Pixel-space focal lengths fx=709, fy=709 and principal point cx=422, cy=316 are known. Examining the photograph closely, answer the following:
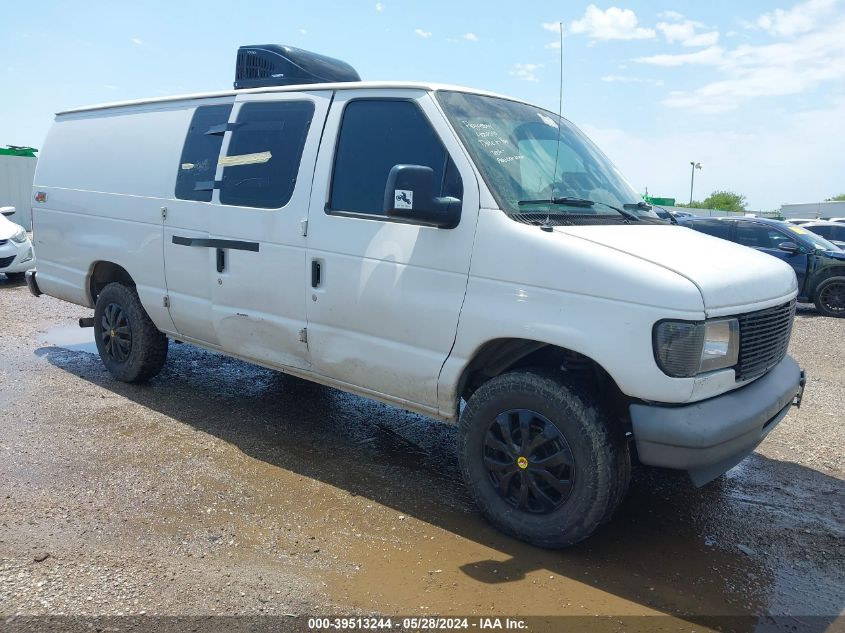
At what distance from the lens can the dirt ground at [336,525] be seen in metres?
3.10

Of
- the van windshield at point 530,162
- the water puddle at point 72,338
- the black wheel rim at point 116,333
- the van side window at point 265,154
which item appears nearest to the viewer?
the van windshield at point 530,162

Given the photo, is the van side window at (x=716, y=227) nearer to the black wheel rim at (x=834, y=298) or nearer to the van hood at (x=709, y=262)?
the black wheel rim at (x=834, y=298)

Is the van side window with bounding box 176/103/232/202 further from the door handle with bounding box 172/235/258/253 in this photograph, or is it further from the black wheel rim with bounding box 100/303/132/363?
the black wheel rim with bounding box 100/303/132/363

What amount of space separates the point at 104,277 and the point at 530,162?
4.14m

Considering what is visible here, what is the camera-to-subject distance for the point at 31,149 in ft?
79.0

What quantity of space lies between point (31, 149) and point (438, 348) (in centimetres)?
2498

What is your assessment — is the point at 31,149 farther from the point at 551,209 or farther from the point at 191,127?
the point at 551,209

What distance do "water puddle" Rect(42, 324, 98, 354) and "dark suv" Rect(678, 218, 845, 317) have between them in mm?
10221

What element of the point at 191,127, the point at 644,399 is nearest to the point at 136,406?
the point at 191,127

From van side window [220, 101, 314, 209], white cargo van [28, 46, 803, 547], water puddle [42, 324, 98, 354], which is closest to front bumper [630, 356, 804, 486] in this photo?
white cargo van [28, 46, 803, 547]

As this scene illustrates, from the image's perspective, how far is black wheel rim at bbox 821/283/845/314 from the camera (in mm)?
12016

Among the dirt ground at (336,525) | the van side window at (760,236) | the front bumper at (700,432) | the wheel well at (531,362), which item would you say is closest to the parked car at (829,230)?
the van side window at (760,236)

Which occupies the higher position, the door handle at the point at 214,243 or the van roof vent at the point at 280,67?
the van roof vent at the point at 280,67

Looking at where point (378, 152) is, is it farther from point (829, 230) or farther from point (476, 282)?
point (829, 230)
